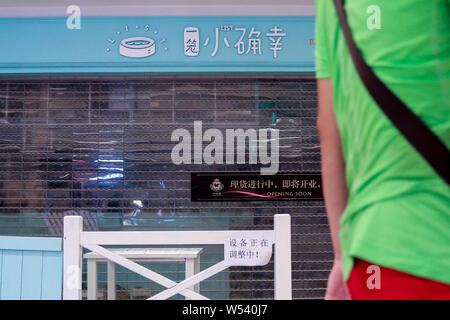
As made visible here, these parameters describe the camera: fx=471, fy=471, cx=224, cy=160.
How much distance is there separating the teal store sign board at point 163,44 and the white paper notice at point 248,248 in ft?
7.16

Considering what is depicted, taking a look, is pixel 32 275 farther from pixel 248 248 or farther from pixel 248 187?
pixel 248 187

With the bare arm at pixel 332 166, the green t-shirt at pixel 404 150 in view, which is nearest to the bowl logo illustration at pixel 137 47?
the bare arm at pixel 332 166

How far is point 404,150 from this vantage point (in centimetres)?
55

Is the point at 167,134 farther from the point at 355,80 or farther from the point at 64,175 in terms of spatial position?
the point at 355,80

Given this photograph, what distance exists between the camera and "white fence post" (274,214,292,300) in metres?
2.83

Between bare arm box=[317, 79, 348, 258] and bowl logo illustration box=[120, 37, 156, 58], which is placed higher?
bowl logo illustration box=[120, 37, 156, 58]

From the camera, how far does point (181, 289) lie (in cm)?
276

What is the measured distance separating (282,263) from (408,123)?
2.41 metres

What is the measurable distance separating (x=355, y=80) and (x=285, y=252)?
7.78 feet

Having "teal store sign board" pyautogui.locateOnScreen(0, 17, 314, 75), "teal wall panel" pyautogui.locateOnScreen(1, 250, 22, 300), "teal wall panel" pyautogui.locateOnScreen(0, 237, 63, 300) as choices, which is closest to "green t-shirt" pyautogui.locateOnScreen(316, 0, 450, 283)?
"teal wall panel" pyautogui.locateOnScreen(0, 237, 63, 300)

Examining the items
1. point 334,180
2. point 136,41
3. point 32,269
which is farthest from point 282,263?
point 136,41

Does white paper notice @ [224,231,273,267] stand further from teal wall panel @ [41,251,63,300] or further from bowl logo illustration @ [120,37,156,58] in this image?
bowl logo illustration @ [120,37,156,58]

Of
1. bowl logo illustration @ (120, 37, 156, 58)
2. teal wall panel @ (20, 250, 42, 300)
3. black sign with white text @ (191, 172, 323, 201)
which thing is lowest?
teal wall panel @ (20, 250, 42, 300)

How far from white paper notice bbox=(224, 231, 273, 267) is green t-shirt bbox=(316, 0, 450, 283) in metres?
2.30
